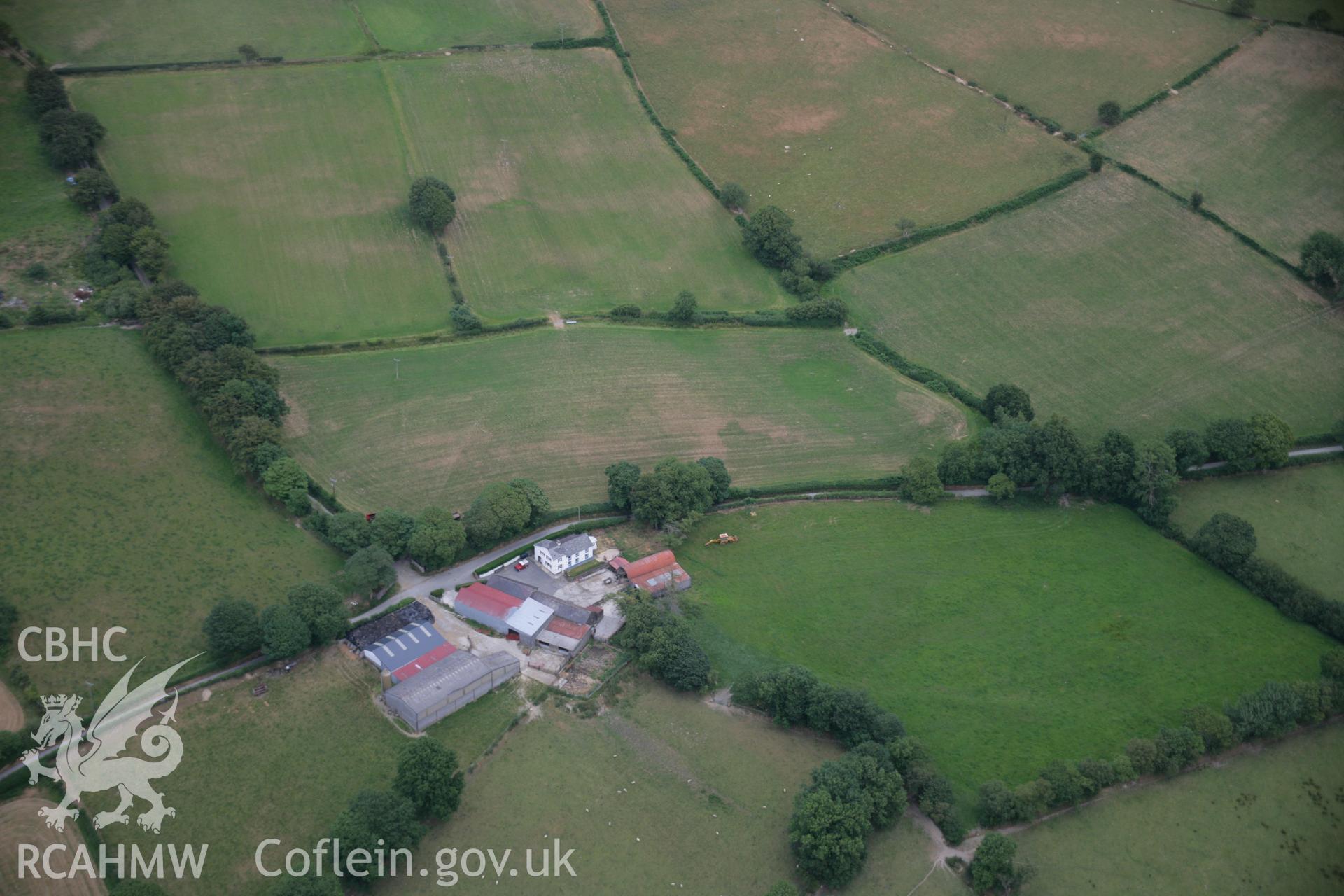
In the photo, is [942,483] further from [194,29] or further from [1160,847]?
[194,29]

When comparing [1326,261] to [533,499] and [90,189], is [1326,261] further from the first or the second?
[90,189]

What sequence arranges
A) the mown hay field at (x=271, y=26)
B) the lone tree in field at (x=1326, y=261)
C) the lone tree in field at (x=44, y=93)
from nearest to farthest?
the lone tree in field at (x=1326, y=261), the lone tree in field at (x=44, y=93), the mown hay field at (x=271, y=26)

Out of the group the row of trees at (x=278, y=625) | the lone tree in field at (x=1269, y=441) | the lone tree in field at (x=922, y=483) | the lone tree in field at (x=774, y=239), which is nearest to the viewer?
the row of trees at (x=278, y=625)

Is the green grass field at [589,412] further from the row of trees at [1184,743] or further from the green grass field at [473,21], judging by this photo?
the green grass field at [473,21]

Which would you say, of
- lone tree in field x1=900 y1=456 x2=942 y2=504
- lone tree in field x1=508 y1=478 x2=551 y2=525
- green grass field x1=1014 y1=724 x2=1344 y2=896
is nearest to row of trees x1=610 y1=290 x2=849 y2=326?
lone tree in field x1=900 y1=456 x2=942 y2=504

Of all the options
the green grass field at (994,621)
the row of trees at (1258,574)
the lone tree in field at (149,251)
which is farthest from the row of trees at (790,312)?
the lone tree in field at (149,251)

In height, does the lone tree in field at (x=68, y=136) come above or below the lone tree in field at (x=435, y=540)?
above

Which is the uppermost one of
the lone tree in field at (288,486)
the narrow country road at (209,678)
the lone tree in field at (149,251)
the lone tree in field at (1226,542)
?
the lone tree in field at (149,251)
